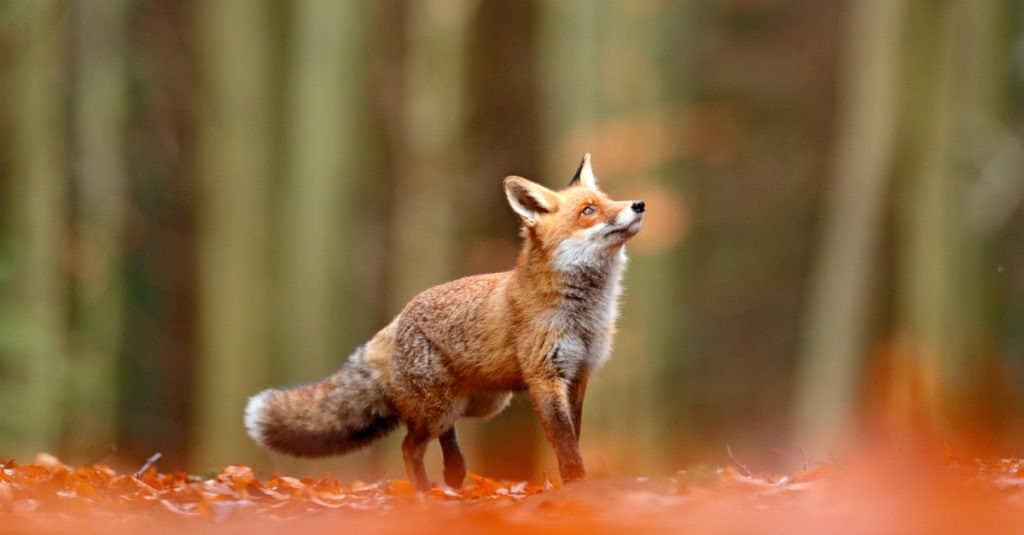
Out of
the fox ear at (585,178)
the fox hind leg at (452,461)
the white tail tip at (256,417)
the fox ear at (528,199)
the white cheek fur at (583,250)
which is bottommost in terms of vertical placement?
the fox hind leg at (452,461)

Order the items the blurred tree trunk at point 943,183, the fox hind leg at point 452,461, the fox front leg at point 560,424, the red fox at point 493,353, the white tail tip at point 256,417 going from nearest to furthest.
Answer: the fox front leg at point 560,424 → the red fox at point 493,353 → the fox hind leg at point 452,461 → the white tail tip at point 256,417 → the blurred tree trunk at point 943,183

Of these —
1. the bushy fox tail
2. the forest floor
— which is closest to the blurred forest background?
the bushy fox tail

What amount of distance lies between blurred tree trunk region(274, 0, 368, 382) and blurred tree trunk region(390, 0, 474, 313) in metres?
0.90

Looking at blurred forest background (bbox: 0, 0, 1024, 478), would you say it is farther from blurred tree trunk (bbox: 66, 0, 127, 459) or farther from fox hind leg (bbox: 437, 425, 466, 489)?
fox hind leg (bbox: 437, 425, 466, 489)

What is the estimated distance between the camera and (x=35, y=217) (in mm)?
21562

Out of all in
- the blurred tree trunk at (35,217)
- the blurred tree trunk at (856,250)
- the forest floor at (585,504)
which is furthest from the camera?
the blurred tree trunk at (35,217)

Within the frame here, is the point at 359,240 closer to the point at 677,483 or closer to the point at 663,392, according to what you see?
the point at 663,392

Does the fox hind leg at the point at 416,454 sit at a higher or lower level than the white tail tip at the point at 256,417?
lower

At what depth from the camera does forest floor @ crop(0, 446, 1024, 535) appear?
6.89 m

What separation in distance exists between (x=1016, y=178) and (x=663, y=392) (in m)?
5.81

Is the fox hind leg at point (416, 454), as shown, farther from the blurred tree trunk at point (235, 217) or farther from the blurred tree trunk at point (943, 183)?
the blurred tree trunk at point (235, 217)

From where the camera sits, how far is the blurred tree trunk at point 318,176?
67.6ft

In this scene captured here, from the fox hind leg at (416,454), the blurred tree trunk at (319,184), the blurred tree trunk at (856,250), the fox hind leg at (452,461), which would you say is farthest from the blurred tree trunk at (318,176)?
the fox hind leg at (416,454)

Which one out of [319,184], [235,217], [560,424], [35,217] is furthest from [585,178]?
[35,217]
